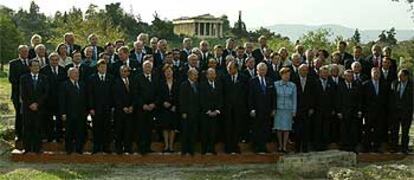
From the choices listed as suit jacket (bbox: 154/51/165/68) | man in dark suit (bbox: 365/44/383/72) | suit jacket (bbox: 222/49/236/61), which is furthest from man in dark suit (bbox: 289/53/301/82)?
suit jacket (bbox: 154/51/165/68)

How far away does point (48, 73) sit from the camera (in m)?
13.0

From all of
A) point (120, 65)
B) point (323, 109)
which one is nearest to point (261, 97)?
point (323, 109)

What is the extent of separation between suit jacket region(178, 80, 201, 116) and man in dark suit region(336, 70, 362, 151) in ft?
9.06

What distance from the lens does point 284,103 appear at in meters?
13.1

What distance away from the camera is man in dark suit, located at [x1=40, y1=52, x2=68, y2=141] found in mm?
12969

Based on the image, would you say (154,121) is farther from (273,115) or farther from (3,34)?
(3,34)

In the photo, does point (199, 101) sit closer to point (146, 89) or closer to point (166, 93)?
point (166, 93)

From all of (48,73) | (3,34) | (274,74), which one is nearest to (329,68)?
(274,74)

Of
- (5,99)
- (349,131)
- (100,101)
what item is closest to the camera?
(100,101)

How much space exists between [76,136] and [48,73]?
1.29m

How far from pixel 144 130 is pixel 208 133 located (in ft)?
3.99

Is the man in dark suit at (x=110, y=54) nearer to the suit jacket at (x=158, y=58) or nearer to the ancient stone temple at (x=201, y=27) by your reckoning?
the suit jacket at (x=158, y=58)

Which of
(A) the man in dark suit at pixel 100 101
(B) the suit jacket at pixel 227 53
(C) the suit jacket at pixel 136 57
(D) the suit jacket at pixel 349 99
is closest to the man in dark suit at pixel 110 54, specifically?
(C) the suit jacket at pixel 136 57

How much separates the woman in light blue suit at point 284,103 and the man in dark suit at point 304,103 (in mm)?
243
